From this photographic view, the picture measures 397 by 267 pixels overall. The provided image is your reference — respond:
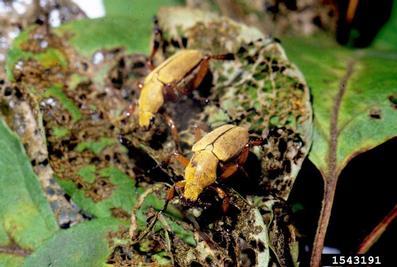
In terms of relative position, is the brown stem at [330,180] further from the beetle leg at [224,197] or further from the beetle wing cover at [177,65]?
the beetle wing cover at [177,65]

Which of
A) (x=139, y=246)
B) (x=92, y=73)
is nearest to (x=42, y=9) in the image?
(x=92, y=73)

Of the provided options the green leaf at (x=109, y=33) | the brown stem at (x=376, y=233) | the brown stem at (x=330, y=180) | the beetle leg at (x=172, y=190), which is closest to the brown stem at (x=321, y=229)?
the brown stem at (x=330, y=180)

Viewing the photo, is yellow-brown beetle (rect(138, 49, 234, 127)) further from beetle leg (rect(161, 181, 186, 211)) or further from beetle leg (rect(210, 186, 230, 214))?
beetle leg (rect(210, 186, 230, 214))

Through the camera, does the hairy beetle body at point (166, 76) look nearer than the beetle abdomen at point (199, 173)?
No

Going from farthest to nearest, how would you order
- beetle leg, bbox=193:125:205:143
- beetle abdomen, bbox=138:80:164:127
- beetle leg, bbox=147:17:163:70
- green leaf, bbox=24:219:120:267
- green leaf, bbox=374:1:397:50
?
green leaf, bbox=374:1:397:50, beetle leg, bbox=147:17:163:70, beetle abdomen, bbox=138:80:164:127, beetle leg, bbox=193:125:205:143, green leaf, bbox=24:219:120:267

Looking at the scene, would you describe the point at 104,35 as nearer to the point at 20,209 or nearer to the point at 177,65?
the point at 177,65

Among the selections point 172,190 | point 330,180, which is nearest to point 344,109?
point 330,180

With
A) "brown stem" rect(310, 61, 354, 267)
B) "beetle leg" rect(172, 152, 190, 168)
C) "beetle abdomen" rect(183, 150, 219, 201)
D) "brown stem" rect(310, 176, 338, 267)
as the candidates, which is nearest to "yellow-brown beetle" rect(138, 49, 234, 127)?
"beetle leg" rect(172, 152, 190, 168)
